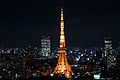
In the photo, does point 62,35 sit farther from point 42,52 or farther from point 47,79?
point 42,52

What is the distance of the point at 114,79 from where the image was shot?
977 inches

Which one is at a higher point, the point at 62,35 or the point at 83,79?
the point at 62,35

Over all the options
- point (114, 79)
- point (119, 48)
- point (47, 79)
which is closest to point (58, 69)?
point (114, 79)

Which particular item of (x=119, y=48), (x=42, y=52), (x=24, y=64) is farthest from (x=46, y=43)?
(x=24, y=64)

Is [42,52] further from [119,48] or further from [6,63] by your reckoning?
[6,63]

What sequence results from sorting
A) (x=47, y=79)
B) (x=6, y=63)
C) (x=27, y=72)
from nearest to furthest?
(x=47, y=79), (x=27, y=72), (x=6, y=63)

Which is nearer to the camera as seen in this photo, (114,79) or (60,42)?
(114,79)

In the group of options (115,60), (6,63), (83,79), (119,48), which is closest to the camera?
(83,79)

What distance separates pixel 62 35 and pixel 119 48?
23756mm

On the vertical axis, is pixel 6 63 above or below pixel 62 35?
below

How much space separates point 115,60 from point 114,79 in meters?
18.4

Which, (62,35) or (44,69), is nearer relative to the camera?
(62,35)

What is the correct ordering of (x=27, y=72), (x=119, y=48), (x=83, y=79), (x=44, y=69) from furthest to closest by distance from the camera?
1. (x=119, y=48)
2. (x=44, y=69)
3. (x=27, y=72)
4. (x=83, y=79)

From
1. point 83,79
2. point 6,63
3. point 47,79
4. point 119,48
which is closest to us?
point 47,79
